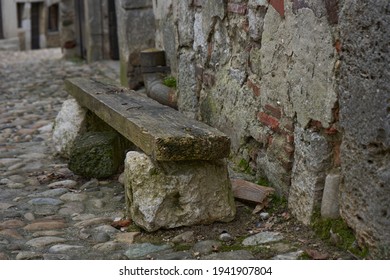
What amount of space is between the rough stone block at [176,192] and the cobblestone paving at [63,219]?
0.08 metres

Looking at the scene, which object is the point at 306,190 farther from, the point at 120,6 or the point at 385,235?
the point at 120,6

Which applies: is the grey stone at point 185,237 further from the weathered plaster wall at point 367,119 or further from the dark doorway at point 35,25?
the dark doorway at point 35,25

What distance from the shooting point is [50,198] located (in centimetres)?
424

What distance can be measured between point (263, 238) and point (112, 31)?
8147 millimetres

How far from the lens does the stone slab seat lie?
3355 millimetres

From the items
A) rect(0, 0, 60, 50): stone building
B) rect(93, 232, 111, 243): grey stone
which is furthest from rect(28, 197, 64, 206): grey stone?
rect(0, 0, 60, 50): stone building

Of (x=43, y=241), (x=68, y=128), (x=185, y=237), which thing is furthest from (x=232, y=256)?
(x=68, y=128)

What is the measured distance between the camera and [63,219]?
3.88 metres

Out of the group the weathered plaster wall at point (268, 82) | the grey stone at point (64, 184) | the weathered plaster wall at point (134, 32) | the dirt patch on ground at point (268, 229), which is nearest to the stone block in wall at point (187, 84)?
the weathered plaster wall at point (268, 82)

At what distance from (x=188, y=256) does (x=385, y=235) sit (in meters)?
0.85

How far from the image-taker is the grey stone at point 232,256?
124 inches

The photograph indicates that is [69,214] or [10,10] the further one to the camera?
[10,10]

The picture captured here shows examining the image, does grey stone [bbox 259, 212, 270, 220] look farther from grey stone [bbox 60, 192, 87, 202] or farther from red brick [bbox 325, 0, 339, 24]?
grey stone [bbox 60, 192, 87, 202]

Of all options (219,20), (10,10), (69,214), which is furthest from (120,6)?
(10,10)
